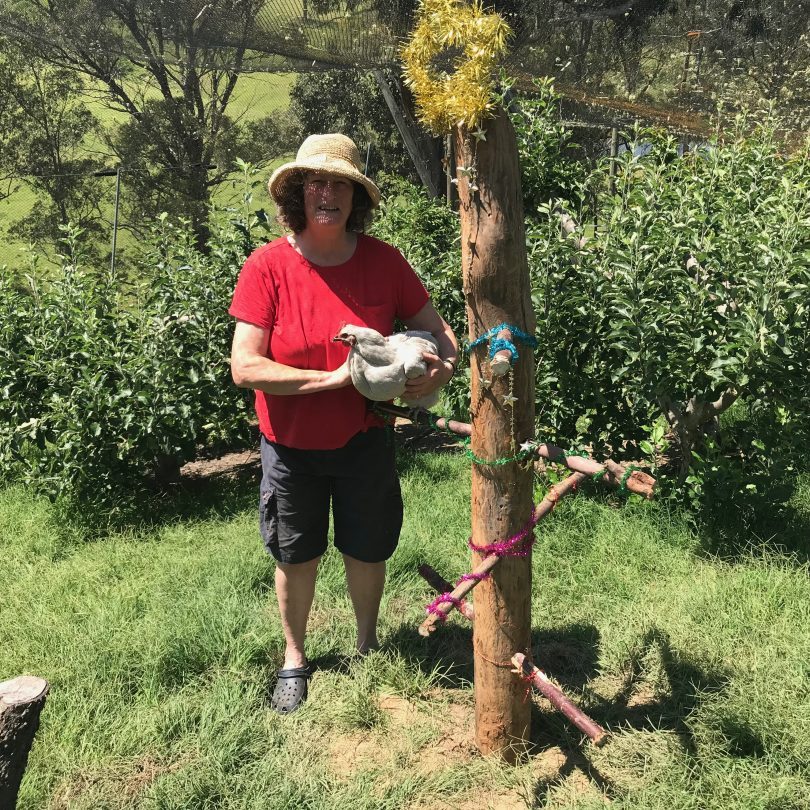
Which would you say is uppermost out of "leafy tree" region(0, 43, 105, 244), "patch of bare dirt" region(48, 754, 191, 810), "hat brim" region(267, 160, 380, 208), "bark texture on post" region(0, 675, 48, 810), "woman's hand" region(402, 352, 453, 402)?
"leafy tree" region(0, 43, 105, 244)

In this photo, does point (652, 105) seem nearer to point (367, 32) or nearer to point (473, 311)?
point (367, 32)

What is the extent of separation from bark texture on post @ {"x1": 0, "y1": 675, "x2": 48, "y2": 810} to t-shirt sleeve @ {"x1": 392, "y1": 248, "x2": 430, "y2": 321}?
4.71 ft

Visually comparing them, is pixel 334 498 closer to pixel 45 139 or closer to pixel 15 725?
pixel 15 725

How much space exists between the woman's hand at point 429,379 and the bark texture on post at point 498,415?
0.14m

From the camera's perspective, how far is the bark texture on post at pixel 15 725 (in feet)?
5.65

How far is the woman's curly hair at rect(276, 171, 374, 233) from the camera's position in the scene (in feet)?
7.45

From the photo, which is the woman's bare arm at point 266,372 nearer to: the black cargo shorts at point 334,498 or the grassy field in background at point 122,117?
the black cargo shorts at point 334,498

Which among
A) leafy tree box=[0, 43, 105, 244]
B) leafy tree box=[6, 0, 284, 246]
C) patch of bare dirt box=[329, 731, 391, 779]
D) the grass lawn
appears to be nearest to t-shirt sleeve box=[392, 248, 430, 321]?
the grass lawn

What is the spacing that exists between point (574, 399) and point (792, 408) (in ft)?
3.36

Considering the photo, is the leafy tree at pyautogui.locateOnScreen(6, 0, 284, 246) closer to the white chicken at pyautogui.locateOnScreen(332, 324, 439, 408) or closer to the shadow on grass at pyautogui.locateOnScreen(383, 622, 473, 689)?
the shadow on grass at pyautogui.locateOnScreen(383, 622, 473, 689)

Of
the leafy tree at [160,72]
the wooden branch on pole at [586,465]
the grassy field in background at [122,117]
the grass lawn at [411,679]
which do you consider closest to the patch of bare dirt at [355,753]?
the grass lawn at [411,679]

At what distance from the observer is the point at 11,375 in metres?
4.07

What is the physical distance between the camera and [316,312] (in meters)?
2.19

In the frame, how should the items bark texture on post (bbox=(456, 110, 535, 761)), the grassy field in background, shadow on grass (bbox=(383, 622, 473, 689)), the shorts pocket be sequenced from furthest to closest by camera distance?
the grassy field in background
shadow on grass (bbox=(383, 622, 473, 689))
the shorts pocket
bark texture on post (bbox=(456, 110, 535, 761))
